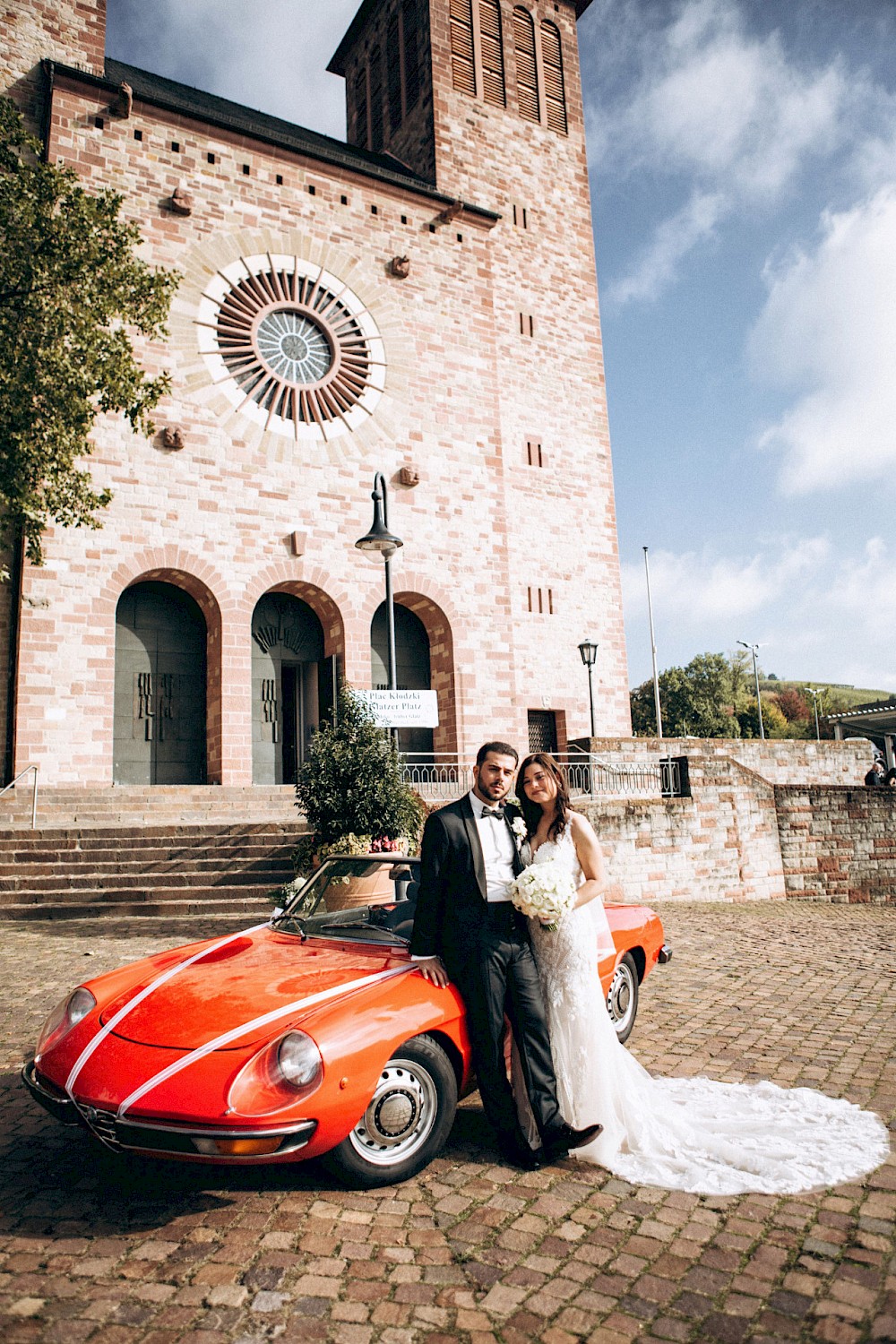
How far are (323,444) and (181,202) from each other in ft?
18.4

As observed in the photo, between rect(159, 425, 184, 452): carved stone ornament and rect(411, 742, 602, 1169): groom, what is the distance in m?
→ 15.2

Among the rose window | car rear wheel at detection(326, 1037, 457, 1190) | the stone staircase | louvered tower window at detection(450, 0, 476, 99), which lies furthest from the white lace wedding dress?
louvered tower window at detection(450, 0, 476, 99)

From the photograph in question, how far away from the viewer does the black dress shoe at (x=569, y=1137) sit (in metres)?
3.50

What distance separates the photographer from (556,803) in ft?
13.0

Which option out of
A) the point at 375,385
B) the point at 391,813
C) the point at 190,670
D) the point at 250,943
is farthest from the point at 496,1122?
the point at 375,385

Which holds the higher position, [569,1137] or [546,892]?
[546,892]

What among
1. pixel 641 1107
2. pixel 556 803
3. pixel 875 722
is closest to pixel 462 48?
pixel 875 722

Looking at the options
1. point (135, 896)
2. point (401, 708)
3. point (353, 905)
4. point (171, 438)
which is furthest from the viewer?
point (171, 438)

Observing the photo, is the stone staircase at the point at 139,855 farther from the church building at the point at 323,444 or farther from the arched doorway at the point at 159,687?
the arched doorway at the point at 159,687

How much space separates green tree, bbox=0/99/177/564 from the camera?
38.8 feet

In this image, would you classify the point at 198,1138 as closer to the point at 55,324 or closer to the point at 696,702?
the point at 55,324

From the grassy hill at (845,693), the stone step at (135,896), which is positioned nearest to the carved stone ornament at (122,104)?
the stone step at (135,896)

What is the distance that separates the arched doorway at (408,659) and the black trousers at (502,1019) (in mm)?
15788

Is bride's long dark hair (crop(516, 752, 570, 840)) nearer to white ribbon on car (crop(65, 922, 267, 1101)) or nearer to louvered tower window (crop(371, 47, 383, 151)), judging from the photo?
white ribbon on car (crop(65, 922, 267, 1101))
